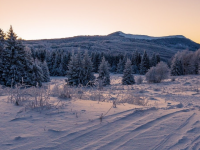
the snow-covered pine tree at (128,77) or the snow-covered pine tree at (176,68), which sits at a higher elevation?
the snow-covered pine tree at (176,68)

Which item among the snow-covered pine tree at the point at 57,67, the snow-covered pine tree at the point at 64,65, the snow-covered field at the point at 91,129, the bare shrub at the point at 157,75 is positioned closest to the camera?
the snow-covered field at the point at 91,129

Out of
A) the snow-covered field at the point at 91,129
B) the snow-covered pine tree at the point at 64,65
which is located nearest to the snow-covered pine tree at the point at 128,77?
the snow-covered field at the point at 91,129

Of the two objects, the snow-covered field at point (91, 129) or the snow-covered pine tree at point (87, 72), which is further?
the snow-covered pine tree at point (87, 72)

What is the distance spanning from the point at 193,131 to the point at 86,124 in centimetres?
211

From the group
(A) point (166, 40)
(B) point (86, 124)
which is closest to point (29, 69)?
(B) point (86, 124)

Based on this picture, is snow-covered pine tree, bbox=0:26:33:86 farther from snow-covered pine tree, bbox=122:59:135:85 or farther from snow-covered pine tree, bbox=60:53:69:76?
A: snow-covered pine tree, bbox=60:53:69:76

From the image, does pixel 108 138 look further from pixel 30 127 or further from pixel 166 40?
pixel 166 40

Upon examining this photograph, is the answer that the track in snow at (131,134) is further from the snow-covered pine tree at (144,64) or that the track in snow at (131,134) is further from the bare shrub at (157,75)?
the snow-covered pine tree at (144,64)

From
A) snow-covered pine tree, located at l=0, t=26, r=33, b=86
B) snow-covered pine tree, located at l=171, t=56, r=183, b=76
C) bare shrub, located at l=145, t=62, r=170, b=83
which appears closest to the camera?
snow-covered pine tree, located at l=0, t=26, r=33, b=86

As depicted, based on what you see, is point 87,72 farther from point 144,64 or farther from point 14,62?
point 144,64

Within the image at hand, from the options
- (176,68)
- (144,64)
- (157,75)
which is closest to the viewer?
(157,75)

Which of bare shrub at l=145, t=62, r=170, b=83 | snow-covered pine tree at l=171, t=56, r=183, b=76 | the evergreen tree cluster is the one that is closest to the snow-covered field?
the evergreen tree cluster

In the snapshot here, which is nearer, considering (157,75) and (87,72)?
(87,72)

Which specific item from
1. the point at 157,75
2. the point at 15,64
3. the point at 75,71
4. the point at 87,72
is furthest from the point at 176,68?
the point at 15,64
